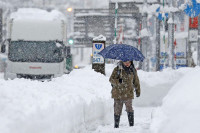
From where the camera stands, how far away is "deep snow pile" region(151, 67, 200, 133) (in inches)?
157

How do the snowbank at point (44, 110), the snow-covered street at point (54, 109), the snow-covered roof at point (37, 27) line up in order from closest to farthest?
the snowbank at point (44, 110) → the snow-covered street at point (54, 109) → the snow-covered roof at point (37, 27)

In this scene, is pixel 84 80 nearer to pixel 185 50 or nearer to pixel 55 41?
pixel 55 41

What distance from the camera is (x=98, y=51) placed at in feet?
59.0

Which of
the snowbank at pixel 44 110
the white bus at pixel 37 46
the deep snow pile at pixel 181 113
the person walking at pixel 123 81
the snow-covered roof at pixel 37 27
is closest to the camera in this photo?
the deep snow pile at pixel 181 113

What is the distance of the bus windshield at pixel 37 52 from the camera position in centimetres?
1912

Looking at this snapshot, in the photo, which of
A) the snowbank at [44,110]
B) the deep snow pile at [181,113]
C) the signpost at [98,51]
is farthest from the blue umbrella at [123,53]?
the signpost at [98,51]

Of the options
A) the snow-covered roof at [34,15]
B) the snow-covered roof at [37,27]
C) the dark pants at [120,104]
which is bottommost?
the dark pants at [120,104]

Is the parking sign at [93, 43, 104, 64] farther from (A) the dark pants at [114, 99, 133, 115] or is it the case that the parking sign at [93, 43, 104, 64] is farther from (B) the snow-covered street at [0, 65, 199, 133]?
(A) the dark pants at [114, 99, 133, 115]

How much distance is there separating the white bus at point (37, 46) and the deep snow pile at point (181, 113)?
14.0 metres

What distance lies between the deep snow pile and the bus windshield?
14.2 metres

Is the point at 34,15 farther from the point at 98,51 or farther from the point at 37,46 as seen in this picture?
the point at 98,51

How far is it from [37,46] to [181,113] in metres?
15.3

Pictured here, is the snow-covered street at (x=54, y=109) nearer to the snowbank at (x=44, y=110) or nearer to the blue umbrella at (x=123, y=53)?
the snowbank at (x=44, y=110)

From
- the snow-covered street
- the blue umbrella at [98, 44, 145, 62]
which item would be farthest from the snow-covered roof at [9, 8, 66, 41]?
the blue umbrella at [98, 44, 145, 62]
